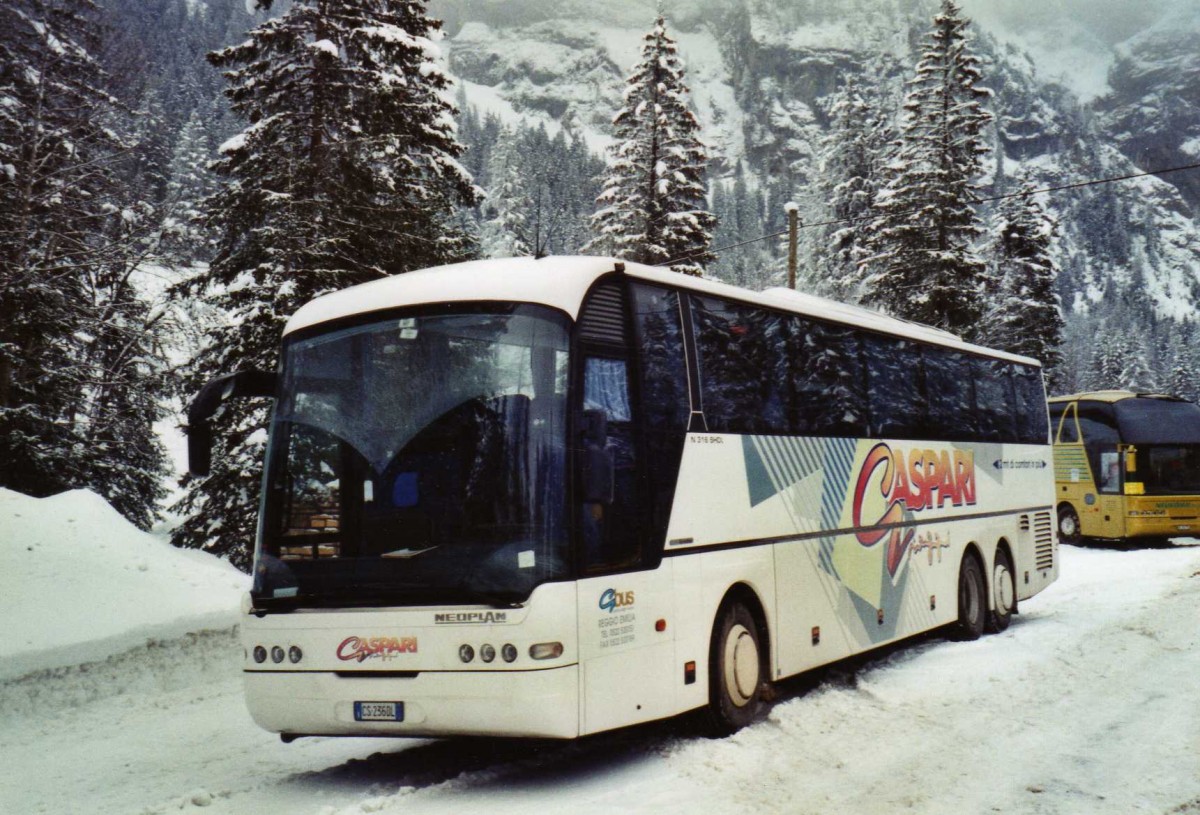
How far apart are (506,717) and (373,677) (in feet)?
3.16

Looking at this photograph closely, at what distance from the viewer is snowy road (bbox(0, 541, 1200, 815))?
641 cm

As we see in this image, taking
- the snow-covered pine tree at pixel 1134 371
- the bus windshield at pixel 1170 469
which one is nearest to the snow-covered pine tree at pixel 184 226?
the bus windshield at pixel 1170 469

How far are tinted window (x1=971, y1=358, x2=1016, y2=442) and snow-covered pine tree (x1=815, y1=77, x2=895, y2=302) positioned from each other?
109ft

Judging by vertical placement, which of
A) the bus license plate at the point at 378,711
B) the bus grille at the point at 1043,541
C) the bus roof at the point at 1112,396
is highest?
the bus roof at the point at 1112,396

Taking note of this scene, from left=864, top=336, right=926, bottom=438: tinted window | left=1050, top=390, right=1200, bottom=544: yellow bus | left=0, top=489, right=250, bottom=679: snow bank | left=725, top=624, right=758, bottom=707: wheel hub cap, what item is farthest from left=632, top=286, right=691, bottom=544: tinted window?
left=1050, top=390, right=1200, bottom=544: yellow bus

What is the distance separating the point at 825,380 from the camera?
10.4m

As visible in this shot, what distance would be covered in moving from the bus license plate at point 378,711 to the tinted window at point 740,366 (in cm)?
316

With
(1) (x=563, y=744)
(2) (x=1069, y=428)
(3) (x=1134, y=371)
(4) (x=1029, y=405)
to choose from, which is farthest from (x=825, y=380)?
(3) (x=1134, y=371)

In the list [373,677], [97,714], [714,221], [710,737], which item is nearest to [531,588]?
[373,677]

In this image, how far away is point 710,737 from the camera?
8039 millimetres

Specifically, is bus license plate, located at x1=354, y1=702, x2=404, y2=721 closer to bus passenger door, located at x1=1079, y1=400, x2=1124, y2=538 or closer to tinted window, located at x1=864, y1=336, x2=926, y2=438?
tinted window, located at x1=864, y1=336, x2=926, y2=438

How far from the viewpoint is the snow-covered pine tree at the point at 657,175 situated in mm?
32156

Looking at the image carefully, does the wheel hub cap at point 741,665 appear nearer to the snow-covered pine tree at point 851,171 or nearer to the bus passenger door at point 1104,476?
the bus passenger door at point 1104,476

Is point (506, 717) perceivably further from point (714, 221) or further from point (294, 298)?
point (714, 221)
